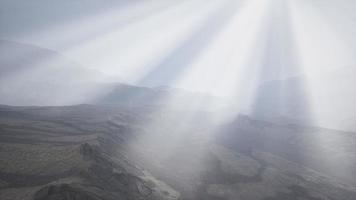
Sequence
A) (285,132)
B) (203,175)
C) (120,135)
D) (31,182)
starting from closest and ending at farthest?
1. (31,182)
2. (203,175)
3. (120,135)
4. (285,132)

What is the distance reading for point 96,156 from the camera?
40219mm

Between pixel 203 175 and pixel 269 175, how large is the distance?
1503cm

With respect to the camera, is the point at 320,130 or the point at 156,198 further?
the point at 320,130

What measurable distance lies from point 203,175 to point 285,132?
7951 cm

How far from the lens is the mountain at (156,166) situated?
32.6 metres

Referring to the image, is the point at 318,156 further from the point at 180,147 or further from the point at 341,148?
the point at 180,147

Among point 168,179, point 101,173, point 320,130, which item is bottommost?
point 168,179

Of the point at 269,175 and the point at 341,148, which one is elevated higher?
the point at 341,148

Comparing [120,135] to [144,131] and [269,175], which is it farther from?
[269,175]

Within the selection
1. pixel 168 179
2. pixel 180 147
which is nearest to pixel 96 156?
pixel 168 179

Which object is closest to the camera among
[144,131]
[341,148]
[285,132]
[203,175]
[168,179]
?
[168,179]

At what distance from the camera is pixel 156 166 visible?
5659 centimetres

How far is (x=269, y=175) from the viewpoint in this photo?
56.6m

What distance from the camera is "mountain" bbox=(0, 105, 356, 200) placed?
32.6m
